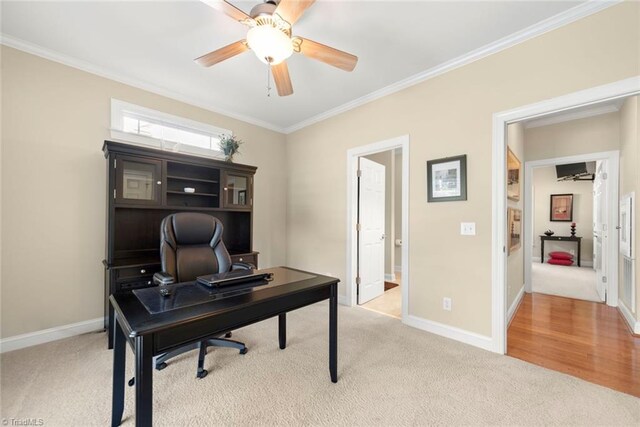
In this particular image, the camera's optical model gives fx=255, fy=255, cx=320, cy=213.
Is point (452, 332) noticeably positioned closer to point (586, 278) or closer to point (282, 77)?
point (282, 77)

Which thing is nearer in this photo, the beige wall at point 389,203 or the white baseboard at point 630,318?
the white baseboard at point 630,318

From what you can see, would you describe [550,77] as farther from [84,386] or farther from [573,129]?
[84,386]

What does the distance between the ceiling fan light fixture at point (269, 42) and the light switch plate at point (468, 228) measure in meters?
2.18

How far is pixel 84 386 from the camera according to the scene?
179 cm

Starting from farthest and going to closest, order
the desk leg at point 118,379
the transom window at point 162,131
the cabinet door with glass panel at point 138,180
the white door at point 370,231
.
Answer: the white door at point 370,231, the transom window at point 162,131, the cabinet door with glass panel at point 138,180, the desk leg at point 118,379

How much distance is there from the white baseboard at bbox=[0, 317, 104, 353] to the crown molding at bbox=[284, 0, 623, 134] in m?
3.87

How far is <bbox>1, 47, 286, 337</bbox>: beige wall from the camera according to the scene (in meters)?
2.28

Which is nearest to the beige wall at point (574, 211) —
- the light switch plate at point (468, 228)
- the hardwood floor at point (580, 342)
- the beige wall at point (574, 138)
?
the beige wall at point (574, 138)

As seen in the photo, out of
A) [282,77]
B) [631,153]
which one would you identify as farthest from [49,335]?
[631,153]

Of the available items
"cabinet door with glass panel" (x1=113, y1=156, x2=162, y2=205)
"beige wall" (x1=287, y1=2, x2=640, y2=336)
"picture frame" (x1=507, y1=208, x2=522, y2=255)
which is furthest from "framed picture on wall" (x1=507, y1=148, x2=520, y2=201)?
"cabinet door with glass panel" (x1=113, y1=156, x2=162, y2=205)

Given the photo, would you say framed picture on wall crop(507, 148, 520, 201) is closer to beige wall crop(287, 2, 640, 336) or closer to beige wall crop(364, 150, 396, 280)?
beige wall crop(287, 2, 640, 336)

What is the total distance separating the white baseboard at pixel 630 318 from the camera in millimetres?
2668

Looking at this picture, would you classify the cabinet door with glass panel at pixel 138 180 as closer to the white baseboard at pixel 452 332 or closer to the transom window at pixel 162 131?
the transom window at pixel 162 131

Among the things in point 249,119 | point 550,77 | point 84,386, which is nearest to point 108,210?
point 84,386
